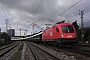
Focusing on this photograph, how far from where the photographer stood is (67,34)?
785 inches

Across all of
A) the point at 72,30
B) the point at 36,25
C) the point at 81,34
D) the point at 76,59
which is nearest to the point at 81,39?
the point at 81,34

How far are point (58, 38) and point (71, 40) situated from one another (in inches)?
74.4

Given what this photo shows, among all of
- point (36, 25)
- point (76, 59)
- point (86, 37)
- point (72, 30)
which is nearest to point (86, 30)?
point (86, 37)

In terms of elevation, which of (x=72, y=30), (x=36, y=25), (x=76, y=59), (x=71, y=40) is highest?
(x=36, y=25)

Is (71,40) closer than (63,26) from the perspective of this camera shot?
Yes

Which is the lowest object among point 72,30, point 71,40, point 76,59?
point 76,59

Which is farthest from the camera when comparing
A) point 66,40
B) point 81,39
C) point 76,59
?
point 81,39

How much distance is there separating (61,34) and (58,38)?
72 centimetres

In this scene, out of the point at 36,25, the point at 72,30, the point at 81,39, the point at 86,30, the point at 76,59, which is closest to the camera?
the point at 76,59

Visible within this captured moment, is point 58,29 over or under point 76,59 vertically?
over

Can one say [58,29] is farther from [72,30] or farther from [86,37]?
[86,37]

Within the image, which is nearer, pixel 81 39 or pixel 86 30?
pixel 86 30

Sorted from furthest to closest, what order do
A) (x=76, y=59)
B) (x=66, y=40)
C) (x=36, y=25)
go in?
(x=36, y=25), (x=66, y=40), (x=76, y=59)

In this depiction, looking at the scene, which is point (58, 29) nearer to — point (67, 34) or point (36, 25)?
point (67, 34)
